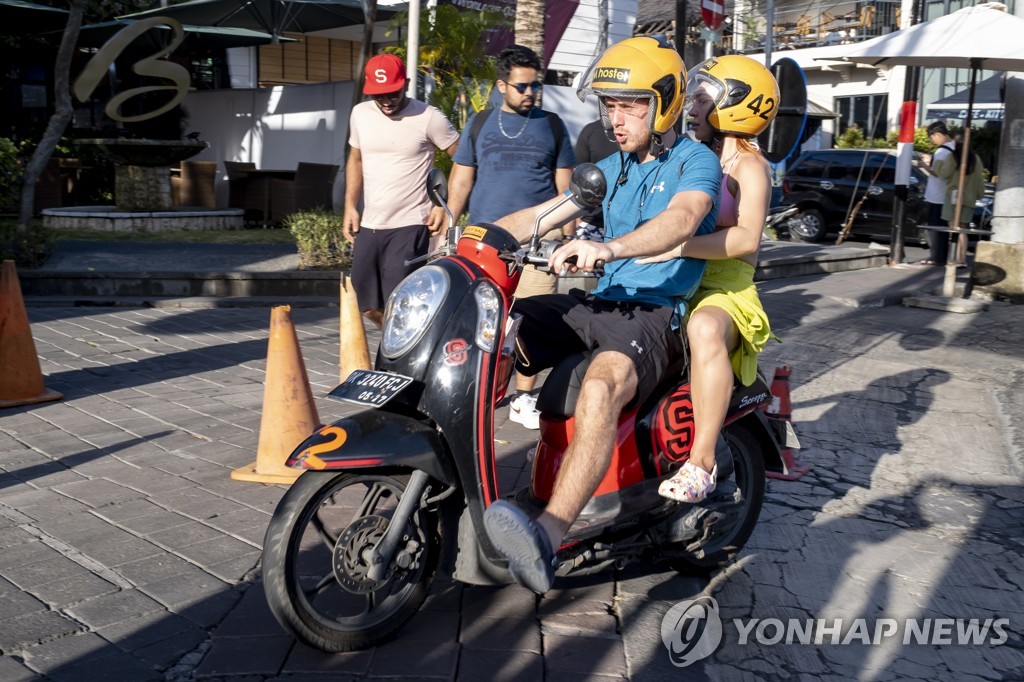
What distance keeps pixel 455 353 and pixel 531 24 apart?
7.71 metres

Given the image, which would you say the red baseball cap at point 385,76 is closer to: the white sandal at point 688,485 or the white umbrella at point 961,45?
the white sandal at point 688,485

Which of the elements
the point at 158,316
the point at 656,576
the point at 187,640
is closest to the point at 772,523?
the point at 656,576

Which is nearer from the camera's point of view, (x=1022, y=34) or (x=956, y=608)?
(x=956, y=608)

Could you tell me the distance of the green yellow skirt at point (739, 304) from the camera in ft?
12.8

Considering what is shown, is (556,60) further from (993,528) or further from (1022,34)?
(993,528)

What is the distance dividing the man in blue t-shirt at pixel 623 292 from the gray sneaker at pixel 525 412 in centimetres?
169

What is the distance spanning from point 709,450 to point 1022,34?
858 centimetres

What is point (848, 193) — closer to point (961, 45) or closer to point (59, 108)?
point (961, 45)

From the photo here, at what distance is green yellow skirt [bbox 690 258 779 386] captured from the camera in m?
3.90

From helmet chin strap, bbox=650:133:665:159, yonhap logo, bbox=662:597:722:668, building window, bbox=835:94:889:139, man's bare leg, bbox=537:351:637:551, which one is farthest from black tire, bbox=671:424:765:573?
building window, bbox=835:94:889:139

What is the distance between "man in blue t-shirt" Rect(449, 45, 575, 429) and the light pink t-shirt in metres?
0.37

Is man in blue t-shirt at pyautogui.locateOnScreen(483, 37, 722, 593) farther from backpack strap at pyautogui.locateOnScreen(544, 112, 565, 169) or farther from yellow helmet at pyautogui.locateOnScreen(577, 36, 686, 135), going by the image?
backpack strap at pyautogui.locateOnScreen(544, 112, 565, 169)

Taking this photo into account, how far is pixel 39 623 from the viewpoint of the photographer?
3500 millimetres

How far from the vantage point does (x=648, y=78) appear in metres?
3.58
